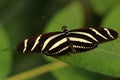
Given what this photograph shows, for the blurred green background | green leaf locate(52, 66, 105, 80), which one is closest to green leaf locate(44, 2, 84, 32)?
the blurred green background

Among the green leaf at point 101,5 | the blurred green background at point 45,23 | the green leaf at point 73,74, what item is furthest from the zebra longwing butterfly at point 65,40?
the green leaf at point 101,5

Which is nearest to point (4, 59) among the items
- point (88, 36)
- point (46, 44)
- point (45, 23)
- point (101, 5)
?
point (46, 44)

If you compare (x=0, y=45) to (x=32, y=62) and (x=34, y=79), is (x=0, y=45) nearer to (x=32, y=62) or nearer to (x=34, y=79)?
(x=34, y=79)

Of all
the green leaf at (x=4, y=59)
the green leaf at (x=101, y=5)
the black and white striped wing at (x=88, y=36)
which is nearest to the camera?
the black and white striped wing at (x=88, y=36)

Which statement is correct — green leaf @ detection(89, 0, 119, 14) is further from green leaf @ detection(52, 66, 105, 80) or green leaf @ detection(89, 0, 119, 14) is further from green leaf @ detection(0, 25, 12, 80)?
green leaf @ detection(0, 25, 12, 80)

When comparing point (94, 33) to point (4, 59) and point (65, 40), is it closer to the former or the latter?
point (65, 40)

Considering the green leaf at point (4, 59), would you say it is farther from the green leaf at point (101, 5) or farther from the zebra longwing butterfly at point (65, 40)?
the green leaf at point (101, 5)
